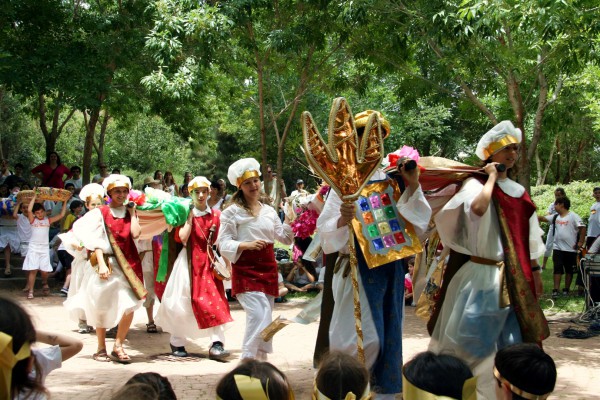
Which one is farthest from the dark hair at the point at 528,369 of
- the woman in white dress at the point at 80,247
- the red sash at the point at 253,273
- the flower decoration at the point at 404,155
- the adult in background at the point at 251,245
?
the woman in white dress at the point at 80,247

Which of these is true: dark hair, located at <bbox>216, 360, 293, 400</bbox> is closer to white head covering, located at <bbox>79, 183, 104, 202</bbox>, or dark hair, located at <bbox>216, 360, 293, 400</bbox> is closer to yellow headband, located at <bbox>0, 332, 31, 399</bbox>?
yellow headband, located at <bbox>0, 332, 31, 399</bbox>

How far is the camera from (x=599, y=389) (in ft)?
23.1

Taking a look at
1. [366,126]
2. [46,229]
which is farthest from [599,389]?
[46,229]

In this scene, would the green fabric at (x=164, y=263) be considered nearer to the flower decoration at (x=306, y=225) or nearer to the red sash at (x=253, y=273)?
the red sash at (x=253, y=273)

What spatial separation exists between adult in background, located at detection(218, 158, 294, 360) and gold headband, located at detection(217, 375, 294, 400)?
471 cm

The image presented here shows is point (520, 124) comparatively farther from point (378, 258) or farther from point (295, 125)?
point (295, 125)

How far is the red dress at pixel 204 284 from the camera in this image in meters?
8.63

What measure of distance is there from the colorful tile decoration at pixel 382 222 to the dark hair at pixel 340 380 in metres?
2.57

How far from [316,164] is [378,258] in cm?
80

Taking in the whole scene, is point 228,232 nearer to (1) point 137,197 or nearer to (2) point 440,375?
(1) point 137,197

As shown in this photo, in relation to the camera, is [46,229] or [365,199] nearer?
[365,199]

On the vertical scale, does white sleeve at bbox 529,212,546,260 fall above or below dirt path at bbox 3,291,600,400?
above

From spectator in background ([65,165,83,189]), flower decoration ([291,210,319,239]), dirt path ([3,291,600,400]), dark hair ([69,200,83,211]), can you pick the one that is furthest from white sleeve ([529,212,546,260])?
spectator in background ([65,165,83,189])

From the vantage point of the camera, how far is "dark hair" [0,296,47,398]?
2.75 metres
